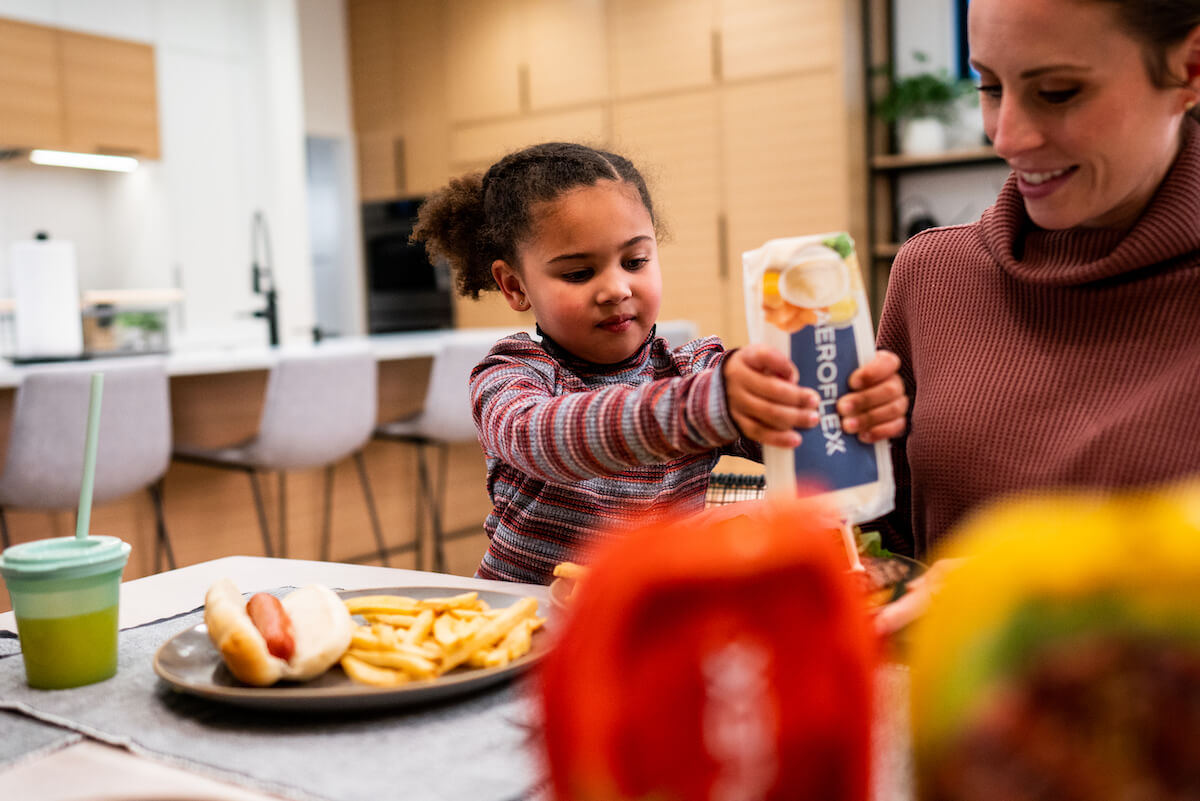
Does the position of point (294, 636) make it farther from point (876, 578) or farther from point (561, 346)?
point (561, 346)

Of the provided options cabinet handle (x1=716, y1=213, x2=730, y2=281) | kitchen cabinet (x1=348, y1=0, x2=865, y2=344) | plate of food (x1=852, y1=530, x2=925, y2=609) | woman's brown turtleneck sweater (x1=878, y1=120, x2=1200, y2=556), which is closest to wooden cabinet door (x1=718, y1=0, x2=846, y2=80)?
kitchen cabinet (x1=348, y1=0, x2=865, y2=344)

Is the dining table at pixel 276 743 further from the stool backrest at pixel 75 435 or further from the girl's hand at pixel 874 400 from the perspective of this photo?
the stool backrest at pixel 75 435

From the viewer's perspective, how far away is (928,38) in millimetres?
4852

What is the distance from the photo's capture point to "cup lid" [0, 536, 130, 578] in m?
0.79

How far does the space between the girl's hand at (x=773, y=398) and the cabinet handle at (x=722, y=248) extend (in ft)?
15.2

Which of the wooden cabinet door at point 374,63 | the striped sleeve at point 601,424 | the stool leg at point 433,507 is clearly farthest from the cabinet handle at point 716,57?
the striped sleeve at point 601,424

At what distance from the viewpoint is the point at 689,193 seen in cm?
Result: 532

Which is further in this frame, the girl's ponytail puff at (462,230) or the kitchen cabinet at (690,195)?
the kitchen cabinet at (690,195)

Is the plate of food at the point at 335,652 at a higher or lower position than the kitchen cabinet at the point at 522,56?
lower

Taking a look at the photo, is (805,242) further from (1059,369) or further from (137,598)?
(137,598)

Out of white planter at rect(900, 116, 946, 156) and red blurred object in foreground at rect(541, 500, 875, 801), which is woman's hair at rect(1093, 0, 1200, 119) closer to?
red blurred object in foreground at rect(541, 500, 875, 801)

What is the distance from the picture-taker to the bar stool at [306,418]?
9.64ft

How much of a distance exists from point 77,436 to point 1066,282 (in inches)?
89.9

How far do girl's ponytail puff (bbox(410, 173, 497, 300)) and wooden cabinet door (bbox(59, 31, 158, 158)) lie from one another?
424cm
